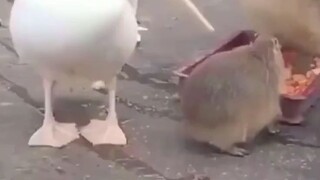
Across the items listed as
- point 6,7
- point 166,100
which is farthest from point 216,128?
point 6,7

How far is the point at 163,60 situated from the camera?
132cm

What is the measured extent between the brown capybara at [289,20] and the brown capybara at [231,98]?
0.48 ft

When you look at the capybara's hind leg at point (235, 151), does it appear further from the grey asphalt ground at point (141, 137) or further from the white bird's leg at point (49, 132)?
the white bird's leg at point (49, 132)

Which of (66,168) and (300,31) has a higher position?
(300,31)

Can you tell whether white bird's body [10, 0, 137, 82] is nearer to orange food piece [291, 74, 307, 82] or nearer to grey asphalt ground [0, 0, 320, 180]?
grey asphalt ground [0, 0, 320, 180]

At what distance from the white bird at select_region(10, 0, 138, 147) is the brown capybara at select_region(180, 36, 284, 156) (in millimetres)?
100

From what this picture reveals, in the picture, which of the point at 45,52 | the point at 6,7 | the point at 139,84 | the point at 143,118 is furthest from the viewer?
the point at 6,7

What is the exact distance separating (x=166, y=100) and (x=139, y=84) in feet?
0.23

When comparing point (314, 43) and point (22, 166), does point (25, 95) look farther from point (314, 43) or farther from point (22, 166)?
point (314, 43)

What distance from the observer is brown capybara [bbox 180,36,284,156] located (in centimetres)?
97

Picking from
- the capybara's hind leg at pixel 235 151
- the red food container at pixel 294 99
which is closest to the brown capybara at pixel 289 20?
the red food container at pixel 294 99

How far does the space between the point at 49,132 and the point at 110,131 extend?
78 mm

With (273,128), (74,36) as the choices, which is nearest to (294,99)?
(273,128)

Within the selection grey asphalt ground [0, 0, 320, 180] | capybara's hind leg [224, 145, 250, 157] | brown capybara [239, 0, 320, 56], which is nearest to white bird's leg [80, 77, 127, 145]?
grey asphalt ground [0, 0, 320, 180]
